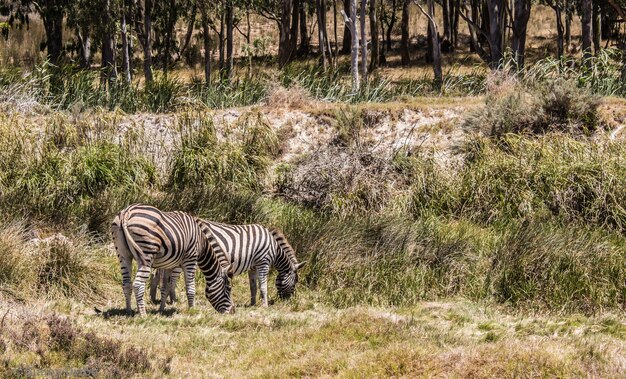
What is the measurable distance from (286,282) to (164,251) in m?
2.74

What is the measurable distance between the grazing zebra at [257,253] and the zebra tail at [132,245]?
60.0 inches

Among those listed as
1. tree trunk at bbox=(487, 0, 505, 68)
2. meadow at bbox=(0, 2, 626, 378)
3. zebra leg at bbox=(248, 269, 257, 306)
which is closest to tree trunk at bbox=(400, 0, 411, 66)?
tree trunk at bbox=(487, 0, 505, 68)

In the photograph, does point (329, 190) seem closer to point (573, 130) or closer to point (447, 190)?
point (447, 190)

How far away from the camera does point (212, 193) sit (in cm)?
1988

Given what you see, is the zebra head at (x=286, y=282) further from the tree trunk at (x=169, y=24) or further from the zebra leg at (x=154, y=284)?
the tree trunk at (x=169, y=24)

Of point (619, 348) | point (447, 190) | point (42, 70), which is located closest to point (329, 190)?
point (447, 190)

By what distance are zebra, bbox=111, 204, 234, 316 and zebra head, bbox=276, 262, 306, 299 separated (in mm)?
1262

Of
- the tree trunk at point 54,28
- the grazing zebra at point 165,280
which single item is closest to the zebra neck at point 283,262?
the grazing zebra at point 165,280

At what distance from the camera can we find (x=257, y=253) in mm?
14711

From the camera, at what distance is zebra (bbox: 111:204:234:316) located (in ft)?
42.1

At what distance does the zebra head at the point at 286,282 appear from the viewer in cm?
1521

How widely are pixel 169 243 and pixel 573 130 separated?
44.8ft

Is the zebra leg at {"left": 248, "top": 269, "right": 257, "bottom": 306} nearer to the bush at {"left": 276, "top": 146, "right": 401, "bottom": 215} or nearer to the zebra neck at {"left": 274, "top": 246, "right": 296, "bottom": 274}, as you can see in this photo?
the zebra neck at {"left": 274, "top": 246, "right": 296, "bottom": 274}

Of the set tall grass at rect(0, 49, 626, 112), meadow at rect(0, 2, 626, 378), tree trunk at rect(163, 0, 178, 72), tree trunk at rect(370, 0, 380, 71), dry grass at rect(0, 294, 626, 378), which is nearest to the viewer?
dry grass at rect(0, 294, 626, 378)
